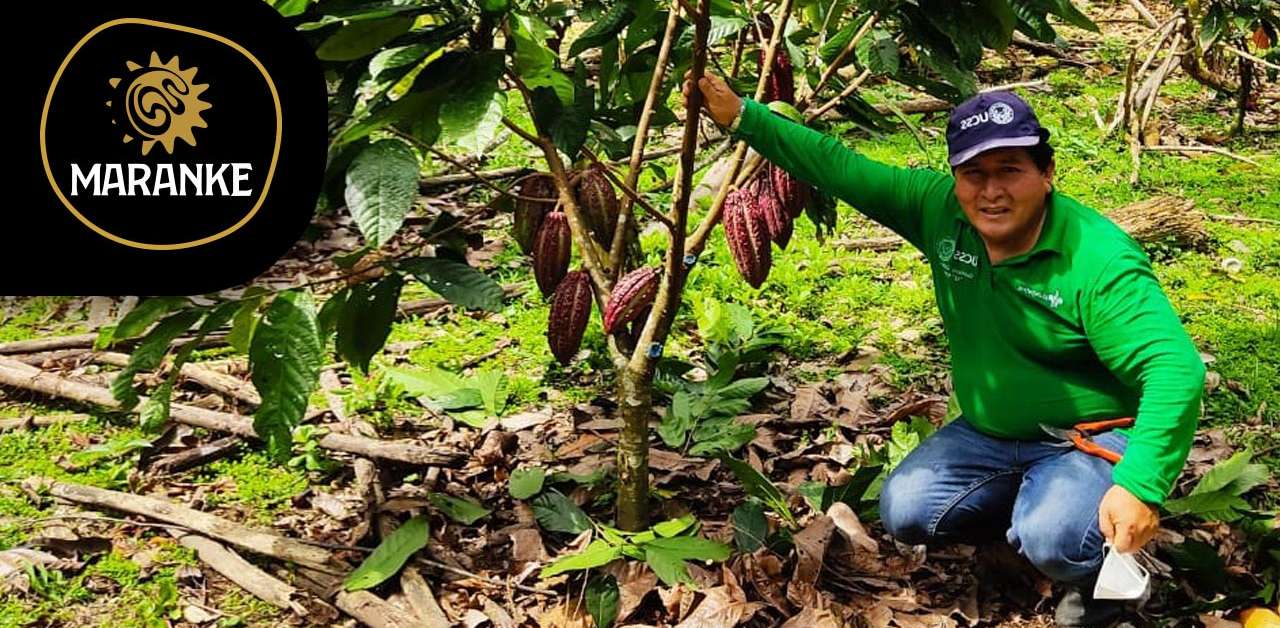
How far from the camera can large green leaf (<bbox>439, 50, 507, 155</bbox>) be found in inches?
68.1

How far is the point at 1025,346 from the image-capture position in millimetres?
2350

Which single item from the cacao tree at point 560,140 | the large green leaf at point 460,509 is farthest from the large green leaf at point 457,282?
the large green leaf at point 460,509

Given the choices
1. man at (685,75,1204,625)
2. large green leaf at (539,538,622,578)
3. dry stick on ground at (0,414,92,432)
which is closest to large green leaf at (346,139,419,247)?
man at (685,75,1204,625)

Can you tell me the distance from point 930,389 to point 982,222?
118 centimetres

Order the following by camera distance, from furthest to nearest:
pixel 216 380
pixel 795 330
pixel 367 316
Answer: pixel 795 330 → pixel 216 380 → pixel 367 316

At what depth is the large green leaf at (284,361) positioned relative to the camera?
1.96 meters

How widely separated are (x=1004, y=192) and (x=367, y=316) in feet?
3.72

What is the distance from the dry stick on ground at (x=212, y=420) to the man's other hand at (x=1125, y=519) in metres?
1.47

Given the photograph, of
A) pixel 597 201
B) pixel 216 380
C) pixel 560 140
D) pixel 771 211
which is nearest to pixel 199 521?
pixel 216 380

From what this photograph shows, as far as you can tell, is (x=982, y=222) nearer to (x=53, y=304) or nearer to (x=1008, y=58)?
(x=53, y=304)

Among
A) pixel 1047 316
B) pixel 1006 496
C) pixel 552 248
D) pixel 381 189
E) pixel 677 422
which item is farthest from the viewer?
pixel 677 422

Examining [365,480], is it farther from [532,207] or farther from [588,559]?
[532,207]

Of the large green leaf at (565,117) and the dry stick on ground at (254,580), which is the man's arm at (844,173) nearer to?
the large green leaf at (565,117)

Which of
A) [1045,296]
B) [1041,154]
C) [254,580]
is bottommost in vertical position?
[254,580]
